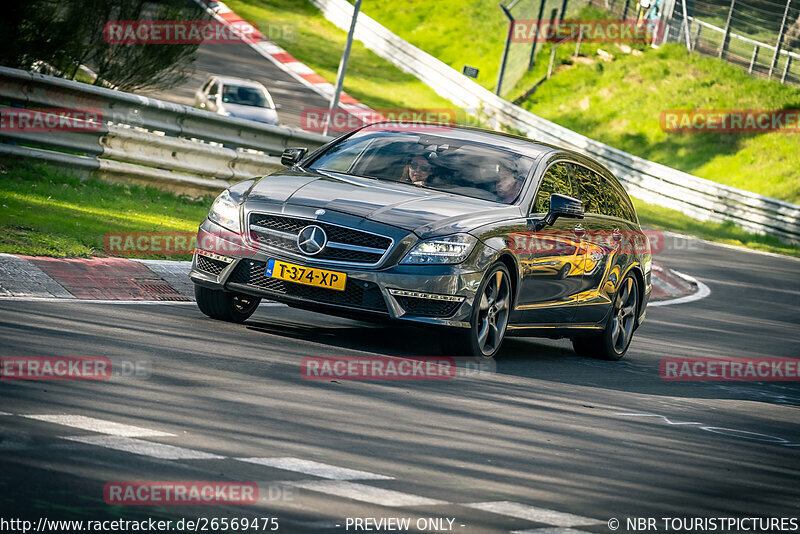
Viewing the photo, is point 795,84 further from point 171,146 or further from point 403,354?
point 403,354

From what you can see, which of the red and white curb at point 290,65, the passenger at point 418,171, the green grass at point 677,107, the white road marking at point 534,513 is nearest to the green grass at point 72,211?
the passenger at point 418,171

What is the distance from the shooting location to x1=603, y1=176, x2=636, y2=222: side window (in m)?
11.5

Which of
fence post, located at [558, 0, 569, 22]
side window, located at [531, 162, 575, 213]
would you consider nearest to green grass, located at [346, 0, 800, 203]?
fence post, located at [558, 0, 569, 22]

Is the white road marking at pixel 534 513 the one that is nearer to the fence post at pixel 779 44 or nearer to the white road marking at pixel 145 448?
the white road marking at pixel 145 448

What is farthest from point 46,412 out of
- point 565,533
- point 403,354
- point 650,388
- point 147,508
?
point 650,388

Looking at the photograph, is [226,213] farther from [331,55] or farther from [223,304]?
[331,55]

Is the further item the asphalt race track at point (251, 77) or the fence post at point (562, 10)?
the fence post at point (562, 10)

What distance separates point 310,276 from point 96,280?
2261mm

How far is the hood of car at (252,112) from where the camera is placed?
2791cm

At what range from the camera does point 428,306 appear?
8.59 m

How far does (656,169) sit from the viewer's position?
3331 cm

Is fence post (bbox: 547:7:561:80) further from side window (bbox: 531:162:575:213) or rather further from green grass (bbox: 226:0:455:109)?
side window (bbox: 531:162:575:213)

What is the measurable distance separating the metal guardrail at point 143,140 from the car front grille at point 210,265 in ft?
13.8

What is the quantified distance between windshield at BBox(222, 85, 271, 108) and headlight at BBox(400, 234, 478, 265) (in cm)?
2053
